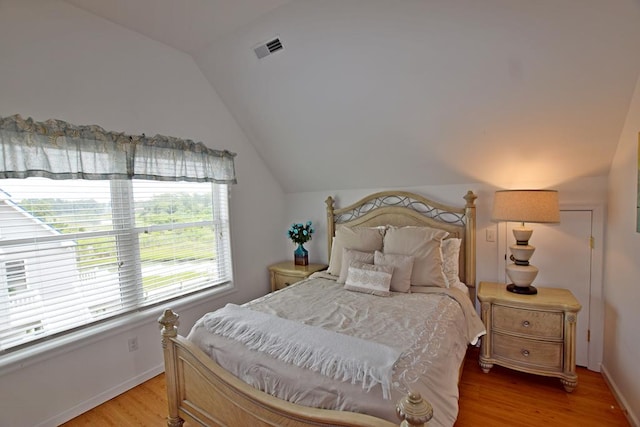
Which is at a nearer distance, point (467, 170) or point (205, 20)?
point (205, 20)

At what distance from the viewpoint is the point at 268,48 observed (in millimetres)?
2486

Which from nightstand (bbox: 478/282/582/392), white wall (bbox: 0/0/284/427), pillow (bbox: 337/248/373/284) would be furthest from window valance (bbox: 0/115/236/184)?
nightstand (bbox: 478/282/582/392)

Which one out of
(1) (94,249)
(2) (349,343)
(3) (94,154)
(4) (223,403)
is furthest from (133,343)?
(2) (349,343)

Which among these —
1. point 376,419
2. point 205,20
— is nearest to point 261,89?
point 205,20

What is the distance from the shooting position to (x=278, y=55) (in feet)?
8.24

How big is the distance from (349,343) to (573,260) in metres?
2.22

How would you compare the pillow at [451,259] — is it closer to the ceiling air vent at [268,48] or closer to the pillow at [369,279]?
the pillow at [369,279]

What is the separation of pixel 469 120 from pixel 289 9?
1.59 m

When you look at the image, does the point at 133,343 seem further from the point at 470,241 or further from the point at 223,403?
the point at 470,241

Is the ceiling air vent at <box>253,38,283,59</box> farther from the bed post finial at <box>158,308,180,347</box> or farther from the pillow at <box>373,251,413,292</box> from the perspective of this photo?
the bed post finial at <box>158,308,180,347</box>

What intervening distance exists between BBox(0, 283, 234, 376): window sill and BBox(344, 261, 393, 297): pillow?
59.8 inches

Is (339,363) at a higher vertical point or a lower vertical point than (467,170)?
lower

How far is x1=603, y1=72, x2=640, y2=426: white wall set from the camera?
6.34 feet

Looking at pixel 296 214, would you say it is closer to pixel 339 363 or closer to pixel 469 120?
pixel 469 120
